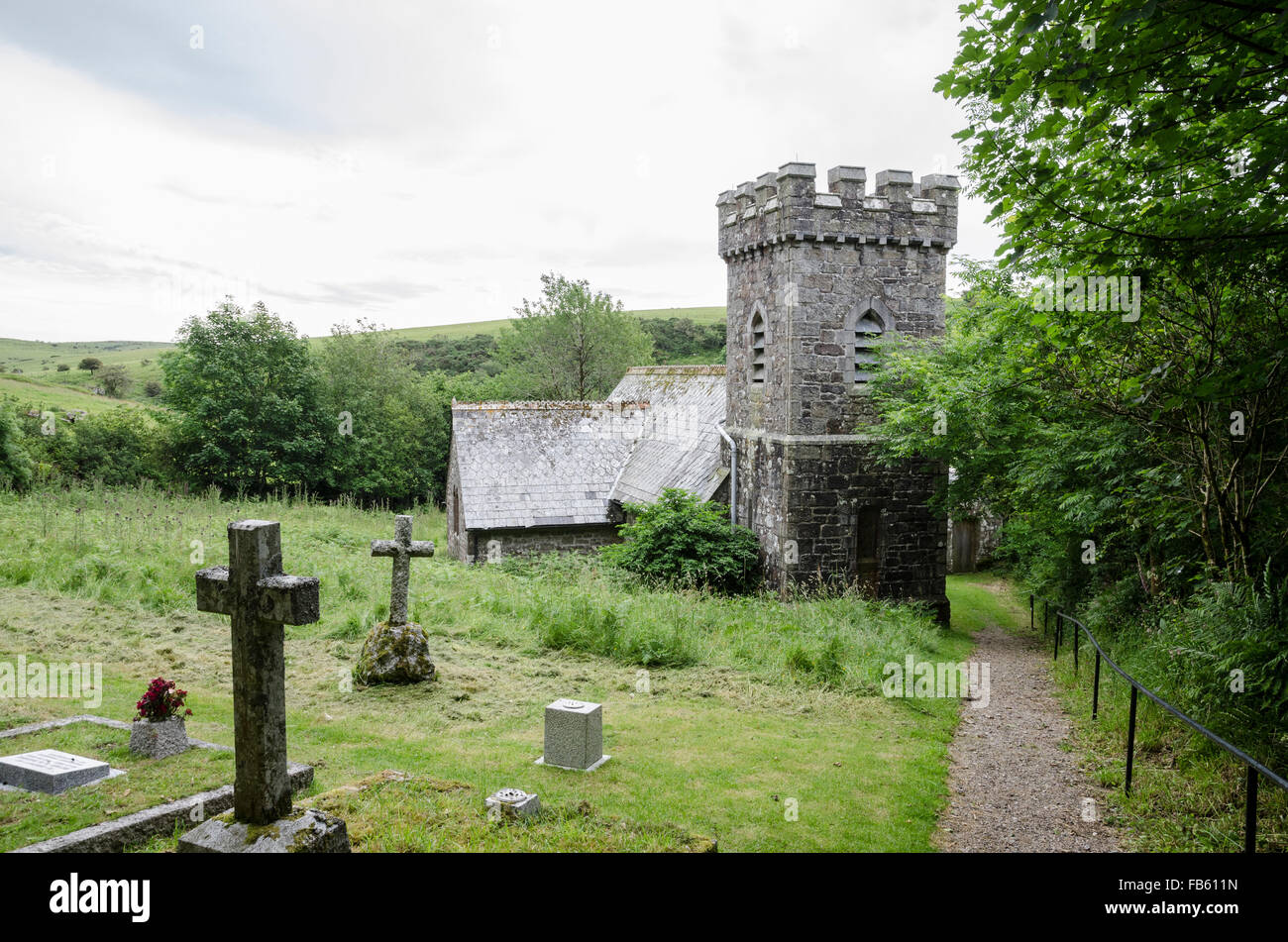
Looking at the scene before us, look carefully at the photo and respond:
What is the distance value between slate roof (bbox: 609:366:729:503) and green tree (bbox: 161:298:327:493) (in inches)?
641

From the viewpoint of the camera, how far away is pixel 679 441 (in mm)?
22969

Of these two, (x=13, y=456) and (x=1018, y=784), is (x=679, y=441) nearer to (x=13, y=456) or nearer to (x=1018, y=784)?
(x=1018, y=784)

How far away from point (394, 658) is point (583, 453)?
1477 centimetres

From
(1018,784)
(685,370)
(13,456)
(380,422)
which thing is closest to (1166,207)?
(1018,784)

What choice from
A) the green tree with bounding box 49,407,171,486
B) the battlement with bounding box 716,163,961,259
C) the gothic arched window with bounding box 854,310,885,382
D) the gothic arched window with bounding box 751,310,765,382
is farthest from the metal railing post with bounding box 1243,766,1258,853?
the green tree with bounding box 49,407,171,486

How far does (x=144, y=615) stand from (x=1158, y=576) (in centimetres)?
1548

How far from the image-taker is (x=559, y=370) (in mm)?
46906

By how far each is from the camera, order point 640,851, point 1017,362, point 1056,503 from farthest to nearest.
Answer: point 1056,503, point 1017,362, point 640,851

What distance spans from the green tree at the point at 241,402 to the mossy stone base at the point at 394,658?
24306 mm

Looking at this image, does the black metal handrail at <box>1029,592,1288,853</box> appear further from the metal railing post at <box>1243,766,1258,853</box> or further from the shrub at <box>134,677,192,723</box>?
the shrub at <box>134,677,192,723</box>

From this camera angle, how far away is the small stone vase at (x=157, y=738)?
6887mm
